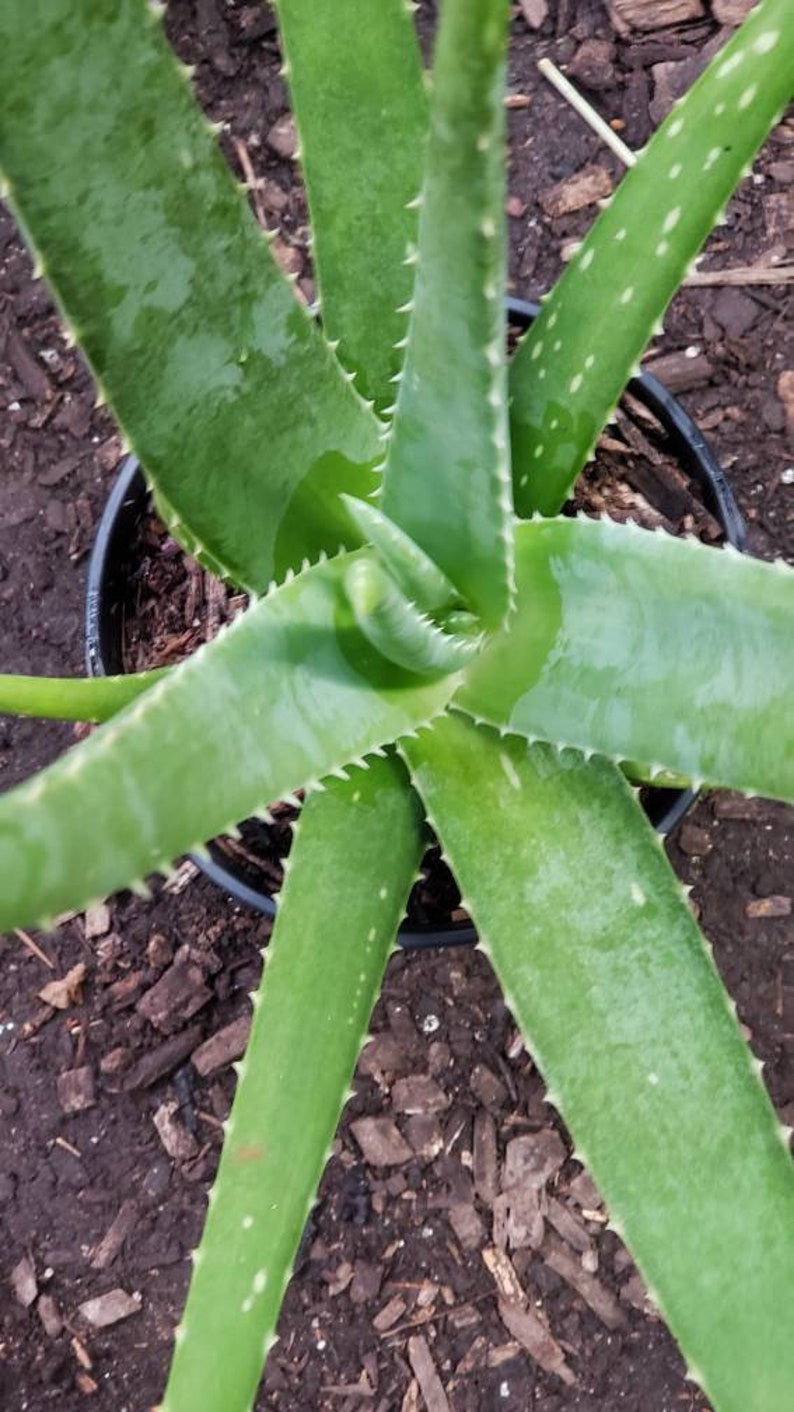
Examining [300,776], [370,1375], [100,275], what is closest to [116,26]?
[100,275]

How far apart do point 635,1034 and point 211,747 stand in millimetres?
261

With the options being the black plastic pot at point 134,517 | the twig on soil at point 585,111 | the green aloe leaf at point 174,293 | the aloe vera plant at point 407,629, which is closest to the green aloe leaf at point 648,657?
the aloe vera plant at point 407,629

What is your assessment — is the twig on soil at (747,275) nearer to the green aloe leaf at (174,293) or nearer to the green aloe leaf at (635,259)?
the green aloe leaf at (635,259)

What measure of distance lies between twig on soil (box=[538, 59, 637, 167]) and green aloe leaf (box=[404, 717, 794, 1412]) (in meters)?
0.74

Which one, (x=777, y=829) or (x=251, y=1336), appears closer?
(x=251, y=1336)

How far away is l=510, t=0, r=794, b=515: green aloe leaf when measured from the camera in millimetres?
619

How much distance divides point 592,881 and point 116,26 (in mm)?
420

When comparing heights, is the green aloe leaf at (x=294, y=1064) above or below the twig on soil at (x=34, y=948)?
above

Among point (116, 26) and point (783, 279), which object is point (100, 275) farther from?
point (783, 279)

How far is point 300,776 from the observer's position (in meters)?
0.53

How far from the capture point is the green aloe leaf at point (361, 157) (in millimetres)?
653

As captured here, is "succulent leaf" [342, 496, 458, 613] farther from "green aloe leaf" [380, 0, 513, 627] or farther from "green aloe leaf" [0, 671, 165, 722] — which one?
"green aloe leaf" [0, 671, 165, 722]

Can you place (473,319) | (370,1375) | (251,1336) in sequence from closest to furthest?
1. (473,319)
2. (251,1336)
3. (370,1375)

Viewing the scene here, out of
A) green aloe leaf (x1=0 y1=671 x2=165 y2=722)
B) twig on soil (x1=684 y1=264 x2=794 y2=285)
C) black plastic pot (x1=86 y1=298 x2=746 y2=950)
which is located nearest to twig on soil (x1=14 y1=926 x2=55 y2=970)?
black plastic pot (x1=86 y1=298 x2=746 y2=950)
